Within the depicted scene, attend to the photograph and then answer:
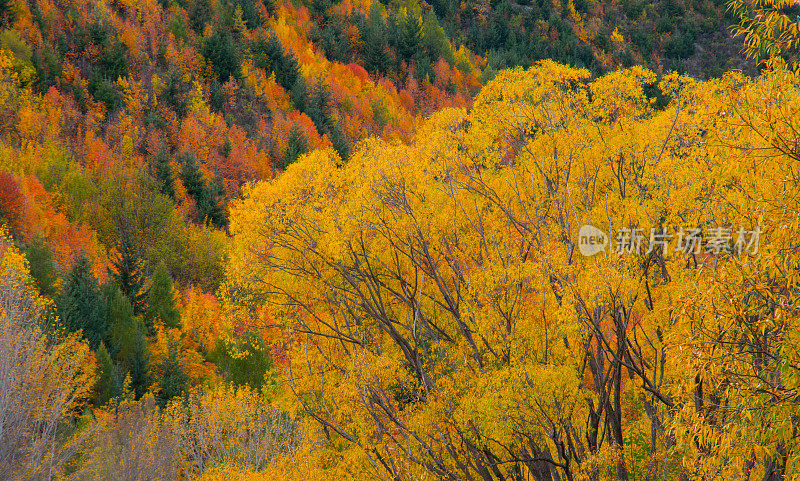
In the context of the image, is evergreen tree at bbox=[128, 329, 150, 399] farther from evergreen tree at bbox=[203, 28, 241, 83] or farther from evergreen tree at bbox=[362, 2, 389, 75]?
evergreen tree at bbox=[362, 2, 389, 75]

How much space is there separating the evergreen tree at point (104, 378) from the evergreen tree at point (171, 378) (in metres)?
2.76

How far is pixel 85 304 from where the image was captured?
31219 millimetres

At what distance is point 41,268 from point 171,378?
27.7 ft

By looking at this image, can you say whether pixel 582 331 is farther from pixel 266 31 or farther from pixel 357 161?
pixel 266 31

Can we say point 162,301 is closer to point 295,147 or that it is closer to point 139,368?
point 139,368

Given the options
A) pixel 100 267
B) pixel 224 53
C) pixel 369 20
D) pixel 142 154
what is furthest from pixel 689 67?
pixel 100 267

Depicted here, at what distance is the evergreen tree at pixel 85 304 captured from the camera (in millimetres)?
30641

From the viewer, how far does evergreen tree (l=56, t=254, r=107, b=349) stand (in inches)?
1206

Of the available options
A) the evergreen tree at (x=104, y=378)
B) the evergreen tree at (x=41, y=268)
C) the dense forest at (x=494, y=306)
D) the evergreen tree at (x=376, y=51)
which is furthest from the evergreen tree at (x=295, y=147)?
the evergreen tree at (x=376, y=51)

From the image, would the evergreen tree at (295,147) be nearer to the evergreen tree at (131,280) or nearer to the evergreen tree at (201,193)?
the evergreen tree at (201,193)

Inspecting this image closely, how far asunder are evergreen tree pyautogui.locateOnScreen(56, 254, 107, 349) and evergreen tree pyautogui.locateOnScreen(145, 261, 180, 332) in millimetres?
5075

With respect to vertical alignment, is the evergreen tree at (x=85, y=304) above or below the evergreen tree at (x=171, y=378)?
above

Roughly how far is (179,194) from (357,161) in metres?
46.0

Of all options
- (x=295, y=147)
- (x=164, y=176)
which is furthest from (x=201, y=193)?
(x=295, y=147)
